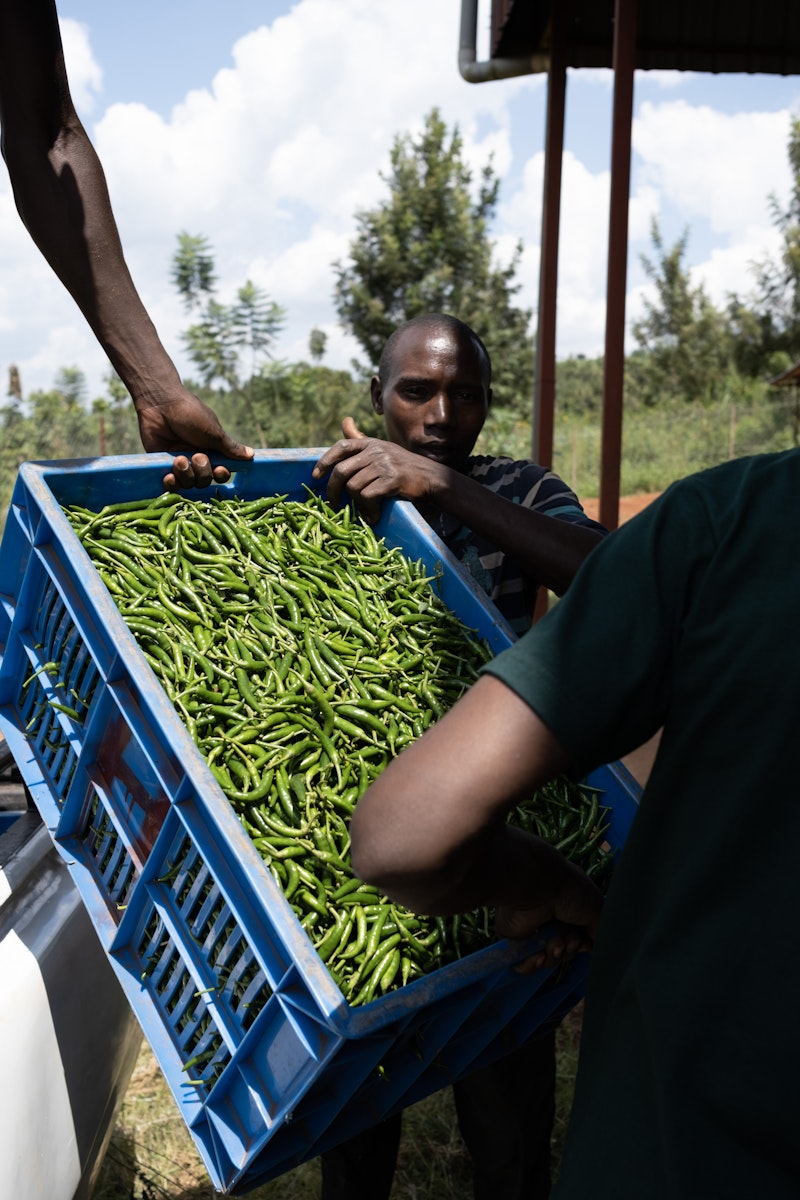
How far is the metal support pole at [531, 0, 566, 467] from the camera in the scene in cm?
776

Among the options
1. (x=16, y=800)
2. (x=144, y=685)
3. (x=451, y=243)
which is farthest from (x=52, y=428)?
(x=144, y=685)

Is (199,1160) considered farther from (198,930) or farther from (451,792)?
(451,792)

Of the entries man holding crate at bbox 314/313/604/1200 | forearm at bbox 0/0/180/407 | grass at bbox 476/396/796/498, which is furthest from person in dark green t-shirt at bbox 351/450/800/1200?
grass at bbox 476/396/796/498

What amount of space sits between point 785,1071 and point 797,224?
114 feet

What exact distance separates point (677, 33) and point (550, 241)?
1922mm

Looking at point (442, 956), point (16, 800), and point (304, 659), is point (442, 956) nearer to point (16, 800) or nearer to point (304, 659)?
point (304, 659)

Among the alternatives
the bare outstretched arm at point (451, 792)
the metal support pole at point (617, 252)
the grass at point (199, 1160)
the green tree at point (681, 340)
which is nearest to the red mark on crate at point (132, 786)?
the bare outstretched arm at point (451, 792)

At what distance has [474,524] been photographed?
2.60 metres

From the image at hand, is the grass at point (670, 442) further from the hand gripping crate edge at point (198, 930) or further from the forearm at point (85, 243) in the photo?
the hand gripping crate edge at point (198, 930)

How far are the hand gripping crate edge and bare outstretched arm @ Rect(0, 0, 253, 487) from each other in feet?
1.09

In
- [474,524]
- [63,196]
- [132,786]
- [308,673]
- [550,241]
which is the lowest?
[132,786]

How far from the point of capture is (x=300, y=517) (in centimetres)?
279

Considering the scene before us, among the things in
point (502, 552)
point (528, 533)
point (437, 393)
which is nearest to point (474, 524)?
point (528, 533)

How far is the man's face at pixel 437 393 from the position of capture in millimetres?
2998
